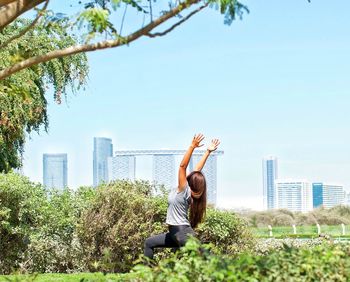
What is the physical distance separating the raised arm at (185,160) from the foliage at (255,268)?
11.9ft

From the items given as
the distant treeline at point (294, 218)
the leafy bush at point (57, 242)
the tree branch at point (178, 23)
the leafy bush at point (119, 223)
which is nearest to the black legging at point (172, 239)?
the tree branch at point (178, 23)

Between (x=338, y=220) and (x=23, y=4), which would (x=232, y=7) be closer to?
(x=23, y=4)

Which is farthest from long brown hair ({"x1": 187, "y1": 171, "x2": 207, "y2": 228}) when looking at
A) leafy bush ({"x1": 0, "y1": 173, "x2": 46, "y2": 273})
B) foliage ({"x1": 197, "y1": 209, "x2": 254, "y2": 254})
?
leafy bush ({"x1": 0, "y1": 173, "x2": 46, "y2": 273})

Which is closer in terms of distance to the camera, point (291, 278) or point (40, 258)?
point (291, 278)

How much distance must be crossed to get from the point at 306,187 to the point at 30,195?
176022 millimetres

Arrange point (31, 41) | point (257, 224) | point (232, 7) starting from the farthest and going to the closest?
point (257, 224), point (31, 41), point (232, 7)

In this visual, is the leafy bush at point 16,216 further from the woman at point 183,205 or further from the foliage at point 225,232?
the woman at point 183,205

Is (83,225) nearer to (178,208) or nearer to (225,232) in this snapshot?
(225,232)

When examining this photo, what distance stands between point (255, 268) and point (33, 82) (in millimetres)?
16636

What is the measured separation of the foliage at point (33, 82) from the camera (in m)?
20.6

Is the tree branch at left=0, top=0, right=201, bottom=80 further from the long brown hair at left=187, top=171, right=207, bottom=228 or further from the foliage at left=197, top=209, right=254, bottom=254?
the foliage at left=197, top=209, right=254, bottom=254

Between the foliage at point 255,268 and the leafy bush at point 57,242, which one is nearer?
the foliage at point 255,268

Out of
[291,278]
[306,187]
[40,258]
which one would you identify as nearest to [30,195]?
[40,258]

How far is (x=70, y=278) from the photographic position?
1221 cm
